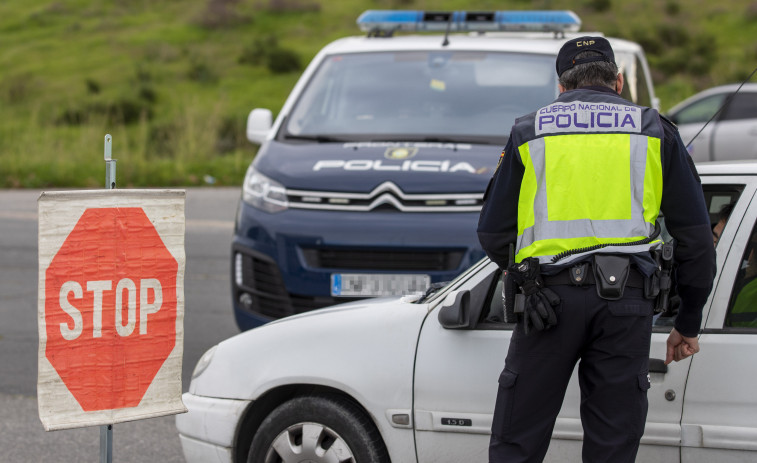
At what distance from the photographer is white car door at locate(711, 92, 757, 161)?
50.6 ft

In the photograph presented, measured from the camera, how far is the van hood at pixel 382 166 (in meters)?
6.01

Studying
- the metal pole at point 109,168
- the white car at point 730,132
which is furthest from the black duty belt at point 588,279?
the white car at point 730,132

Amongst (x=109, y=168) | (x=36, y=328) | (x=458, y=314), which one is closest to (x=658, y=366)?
(x=458, y=314)

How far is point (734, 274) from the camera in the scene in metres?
3.59

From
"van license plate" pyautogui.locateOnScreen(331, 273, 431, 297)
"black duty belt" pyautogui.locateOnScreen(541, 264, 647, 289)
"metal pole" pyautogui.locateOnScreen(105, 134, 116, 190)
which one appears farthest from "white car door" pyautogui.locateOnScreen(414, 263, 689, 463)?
"van license plate" pyautogui.locateOnScreen(331, 273, 431, 297)

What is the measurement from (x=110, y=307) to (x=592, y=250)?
1706 mm

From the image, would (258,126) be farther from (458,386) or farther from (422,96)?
(458,386)

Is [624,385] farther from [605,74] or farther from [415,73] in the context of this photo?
[415,73]

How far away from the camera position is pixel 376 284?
5.88m

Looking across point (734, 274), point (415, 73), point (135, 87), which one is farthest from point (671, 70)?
point (734, 274)

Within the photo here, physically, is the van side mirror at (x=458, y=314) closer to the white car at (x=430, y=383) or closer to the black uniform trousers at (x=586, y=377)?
the white car at (x=430, y=383)

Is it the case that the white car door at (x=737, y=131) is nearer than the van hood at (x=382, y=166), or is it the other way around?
the van hood at (x=382, y=166)

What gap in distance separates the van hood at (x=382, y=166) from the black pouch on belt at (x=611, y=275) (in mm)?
2835

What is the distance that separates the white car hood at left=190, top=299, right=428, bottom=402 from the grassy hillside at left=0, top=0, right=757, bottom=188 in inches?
868
